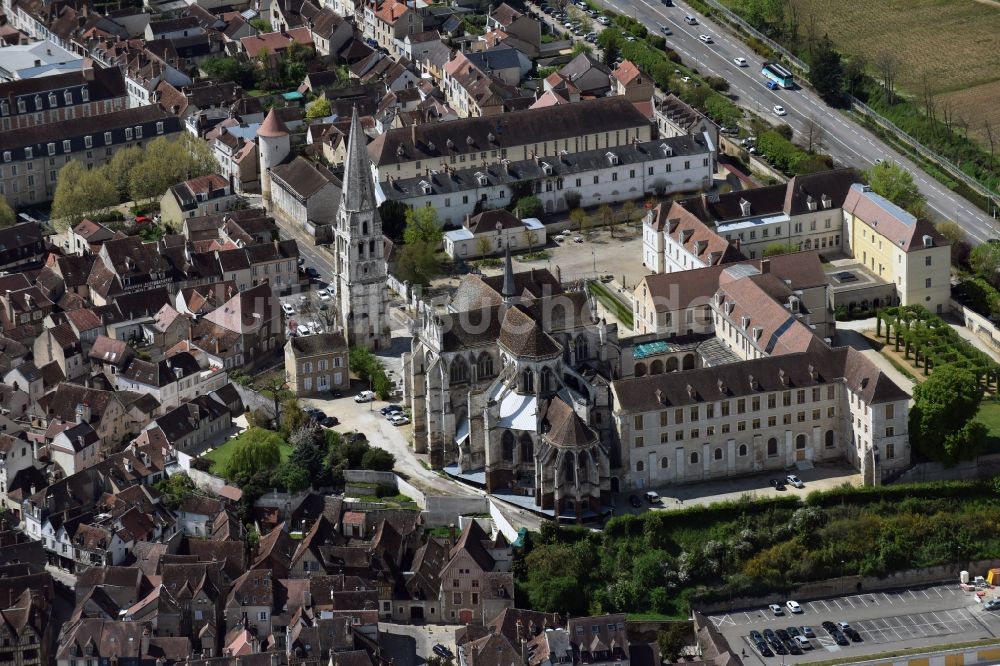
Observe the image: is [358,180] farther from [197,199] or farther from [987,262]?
[987,262]

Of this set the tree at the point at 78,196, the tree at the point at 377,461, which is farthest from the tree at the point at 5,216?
the tree at the point at 377,461

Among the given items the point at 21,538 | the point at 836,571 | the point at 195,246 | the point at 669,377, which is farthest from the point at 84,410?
the point at 836,571

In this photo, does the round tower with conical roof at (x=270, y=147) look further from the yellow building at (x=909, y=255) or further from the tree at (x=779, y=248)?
the yellow building at (x=909, y=255)

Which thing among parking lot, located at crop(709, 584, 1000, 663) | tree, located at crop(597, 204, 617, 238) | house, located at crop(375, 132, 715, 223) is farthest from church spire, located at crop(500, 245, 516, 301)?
tree, located at crop(597, 204, 617, 238)

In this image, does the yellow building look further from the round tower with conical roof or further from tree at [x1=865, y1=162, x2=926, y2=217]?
the round tower with conical roof

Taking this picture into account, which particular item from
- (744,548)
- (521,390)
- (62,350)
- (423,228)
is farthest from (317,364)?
(744,548)

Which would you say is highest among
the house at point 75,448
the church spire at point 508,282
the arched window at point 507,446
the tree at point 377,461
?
the church spire at point 508,282

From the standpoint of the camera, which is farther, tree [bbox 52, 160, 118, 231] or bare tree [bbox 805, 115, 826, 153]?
bare tree [bbox 805, 115, 826, 153]
